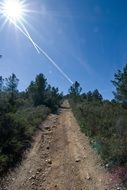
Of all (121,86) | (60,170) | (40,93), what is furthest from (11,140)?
(40,93)

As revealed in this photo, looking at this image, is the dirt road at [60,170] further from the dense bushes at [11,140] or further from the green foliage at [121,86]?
the green foliage at [121,86]

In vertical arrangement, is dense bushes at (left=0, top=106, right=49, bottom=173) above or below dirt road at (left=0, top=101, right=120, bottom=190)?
above

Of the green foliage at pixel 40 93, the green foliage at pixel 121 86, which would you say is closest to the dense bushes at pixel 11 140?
the green foliage at pixel 121 86

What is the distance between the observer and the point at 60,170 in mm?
11938

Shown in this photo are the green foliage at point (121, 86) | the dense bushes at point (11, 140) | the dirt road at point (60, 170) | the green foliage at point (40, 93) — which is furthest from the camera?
the green foliage at point (40, 93)

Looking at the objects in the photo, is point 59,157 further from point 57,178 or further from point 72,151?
point 57,178

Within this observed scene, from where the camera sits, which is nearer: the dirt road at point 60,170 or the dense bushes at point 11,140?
the dirt road at point 60,170

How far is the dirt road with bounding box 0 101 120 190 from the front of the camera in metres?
10.1

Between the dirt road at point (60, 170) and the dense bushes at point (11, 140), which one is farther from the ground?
the dense bushes at point (11, 140)

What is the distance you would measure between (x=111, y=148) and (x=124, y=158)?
1.14 m

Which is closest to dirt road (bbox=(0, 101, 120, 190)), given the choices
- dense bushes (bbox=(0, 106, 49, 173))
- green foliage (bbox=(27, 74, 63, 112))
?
dense bushes (bbox=(0, 106, 49, 173))

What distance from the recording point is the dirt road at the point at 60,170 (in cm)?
1006

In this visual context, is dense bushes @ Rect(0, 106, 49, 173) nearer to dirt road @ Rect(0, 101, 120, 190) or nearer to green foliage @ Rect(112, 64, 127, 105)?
dirt road @ Rect(0, 101, 120, 190)

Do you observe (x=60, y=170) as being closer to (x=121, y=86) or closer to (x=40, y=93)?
(x=121, y=86)
